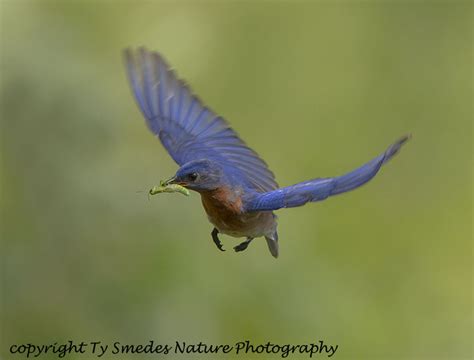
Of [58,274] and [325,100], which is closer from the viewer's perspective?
[58,274]

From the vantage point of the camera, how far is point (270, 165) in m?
8.09

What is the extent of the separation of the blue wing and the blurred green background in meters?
2.03

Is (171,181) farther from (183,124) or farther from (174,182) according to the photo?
(183,124)

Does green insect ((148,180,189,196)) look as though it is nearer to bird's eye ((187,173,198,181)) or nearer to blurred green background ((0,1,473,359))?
bird's eye ((187,173,198,181))

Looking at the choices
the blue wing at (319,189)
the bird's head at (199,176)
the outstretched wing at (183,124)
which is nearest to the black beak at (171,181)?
the bird's head at (199,176)

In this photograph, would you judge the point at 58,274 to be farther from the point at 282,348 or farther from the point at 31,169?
the point at 282,348

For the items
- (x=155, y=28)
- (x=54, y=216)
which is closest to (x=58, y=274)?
(x=54, y=216)

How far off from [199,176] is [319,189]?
0.63 metres

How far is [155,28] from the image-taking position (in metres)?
8.30

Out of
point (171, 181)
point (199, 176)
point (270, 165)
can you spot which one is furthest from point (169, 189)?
point (270, 165)

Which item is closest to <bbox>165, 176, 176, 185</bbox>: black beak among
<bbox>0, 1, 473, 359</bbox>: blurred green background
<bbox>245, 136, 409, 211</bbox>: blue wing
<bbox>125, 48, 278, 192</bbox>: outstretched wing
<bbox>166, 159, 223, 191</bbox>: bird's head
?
<bbox>166, 159, 223, 191</bbox>: bird's head

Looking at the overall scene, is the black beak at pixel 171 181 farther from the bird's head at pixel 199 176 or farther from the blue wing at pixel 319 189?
the blue wing at pixel 319 189

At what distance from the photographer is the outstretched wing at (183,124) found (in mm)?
4727

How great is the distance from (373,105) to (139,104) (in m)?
4.27
